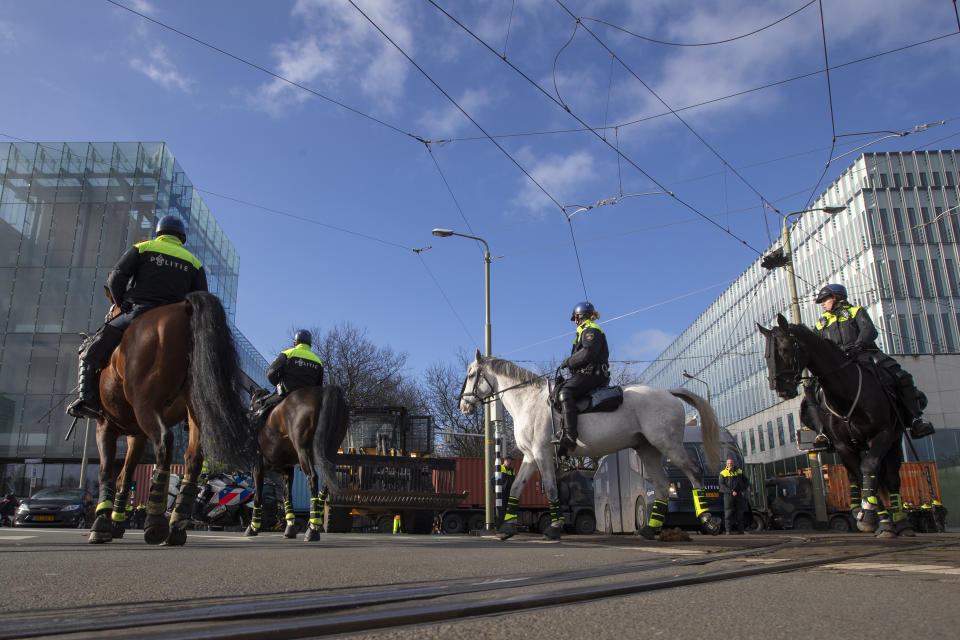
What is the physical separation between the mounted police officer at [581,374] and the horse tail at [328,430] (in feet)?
9.22

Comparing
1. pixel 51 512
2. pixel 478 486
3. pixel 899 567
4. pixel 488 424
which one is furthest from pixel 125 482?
pixel 478 486

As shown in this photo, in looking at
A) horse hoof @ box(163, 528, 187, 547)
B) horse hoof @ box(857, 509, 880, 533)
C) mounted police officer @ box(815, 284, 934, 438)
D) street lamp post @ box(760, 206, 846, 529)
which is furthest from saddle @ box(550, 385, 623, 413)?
street lamp post @ box(760, 206, 846, 529)

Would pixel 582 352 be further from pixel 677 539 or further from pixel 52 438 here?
pixel 52 438

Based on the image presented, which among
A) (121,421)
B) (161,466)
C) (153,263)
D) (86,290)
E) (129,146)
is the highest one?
(129,146)

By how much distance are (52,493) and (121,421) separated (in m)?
17.4

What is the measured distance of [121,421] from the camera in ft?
21.0

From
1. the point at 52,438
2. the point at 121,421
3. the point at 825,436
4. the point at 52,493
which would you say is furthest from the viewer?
the point at 52,438

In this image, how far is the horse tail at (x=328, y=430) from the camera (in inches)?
353

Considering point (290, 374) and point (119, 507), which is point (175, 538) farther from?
point (290, 374)

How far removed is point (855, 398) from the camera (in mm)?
8070

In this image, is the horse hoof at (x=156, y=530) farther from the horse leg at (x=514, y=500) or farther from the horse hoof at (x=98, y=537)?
the horse leg at (x=514, y=500)

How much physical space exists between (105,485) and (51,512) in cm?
1635

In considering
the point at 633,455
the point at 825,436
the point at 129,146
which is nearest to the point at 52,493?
the point at 633,455

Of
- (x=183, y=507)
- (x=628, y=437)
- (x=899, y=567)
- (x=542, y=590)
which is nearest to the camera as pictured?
(x=542, y=590)
